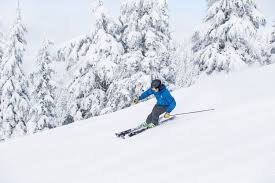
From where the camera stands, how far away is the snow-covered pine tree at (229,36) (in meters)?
23.0

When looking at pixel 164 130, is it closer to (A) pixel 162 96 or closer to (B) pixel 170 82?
(A) pixel 162 96

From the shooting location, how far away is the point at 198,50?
1008 inches

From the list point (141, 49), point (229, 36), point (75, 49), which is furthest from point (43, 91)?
point (229, 36)

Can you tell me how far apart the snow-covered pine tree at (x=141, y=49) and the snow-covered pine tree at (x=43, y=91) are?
20.8 feet

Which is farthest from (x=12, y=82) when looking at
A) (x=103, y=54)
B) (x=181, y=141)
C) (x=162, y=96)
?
(x=181, y=141)

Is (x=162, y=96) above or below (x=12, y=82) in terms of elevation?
below

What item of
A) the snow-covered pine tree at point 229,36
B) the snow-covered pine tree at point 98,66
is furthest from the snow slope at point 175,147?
the snow-covered pine tree at point 98,66

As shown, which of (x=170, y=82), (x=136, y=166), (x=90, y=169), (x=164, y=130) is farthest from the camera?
(x=170, y=82)

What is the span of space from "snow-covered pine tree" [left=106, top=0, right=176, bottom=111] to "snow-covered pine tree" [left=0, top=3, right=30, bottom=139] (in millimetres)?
7438

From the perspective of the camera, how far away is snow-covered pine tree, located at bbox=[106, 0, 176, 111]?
24.5 metres

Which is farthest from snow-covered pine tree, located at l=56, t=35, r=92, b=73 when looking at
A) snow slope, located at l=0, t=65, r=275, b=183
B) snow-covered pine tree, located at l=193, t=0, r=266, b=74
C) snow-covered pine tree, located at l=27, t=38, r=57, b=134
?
snow slope, located at l=0, t=65, r=275, b=183

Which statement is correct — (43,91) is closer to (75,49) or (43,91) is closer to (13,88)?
(13,88)

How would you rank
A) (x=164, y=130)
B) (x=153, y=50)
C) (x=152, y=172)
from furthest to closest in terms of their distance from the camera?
(x=153, y=50) < (x=164, y=130) < (x=152, y=172)

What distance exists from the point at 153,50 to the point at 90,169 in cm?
1697
